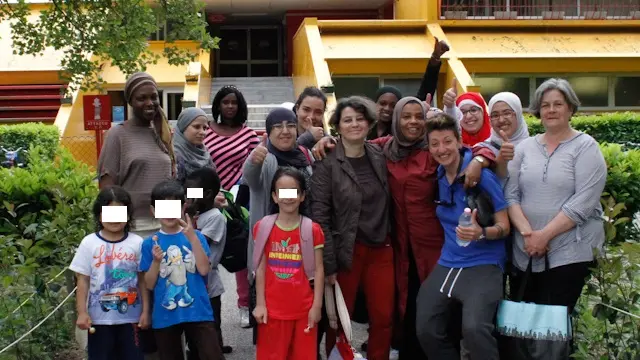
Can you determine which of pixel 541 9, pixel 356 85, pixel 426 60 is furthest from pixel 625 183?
pixel 541 9

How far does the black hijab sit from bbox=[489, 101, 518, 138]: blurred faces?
1302 millimetres

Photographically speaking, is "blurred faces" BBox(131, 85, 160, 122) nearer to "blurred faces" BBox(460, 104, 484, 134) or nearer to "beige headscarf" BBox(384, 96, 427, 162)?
"beige headscarf" BBox(384, 96, 427, 162)

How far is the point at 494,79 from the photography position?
21.6m

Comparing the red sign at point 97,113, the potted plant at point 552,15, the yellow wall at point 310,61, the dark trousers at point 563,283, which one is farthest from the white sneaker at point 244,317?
the potted plant at point 552,15

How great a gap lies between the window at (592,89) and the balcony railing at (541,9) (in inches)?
69.7

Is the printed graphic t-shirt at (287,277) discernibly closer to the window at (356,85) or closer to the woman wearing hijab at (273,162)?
the woman wearing hijab at (273,162)

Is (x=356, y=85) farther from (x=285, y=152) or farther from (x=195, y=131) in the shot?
(x=285, y=152)

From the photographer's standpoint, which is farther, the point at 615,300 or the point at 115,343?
the point at 115,343

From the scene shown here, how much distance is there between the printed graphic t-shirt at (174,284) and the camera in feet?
16.9

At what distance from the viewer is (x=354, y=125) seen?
17.8ft

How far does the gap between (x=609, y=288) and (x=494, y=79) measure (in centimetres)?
1718

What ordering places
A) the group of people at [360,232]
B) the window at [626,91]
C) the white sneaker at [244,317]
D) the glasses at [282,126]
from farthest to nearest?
1. the window at [626,91]
2. the white sneaker at [244,317]
3. the glasses at [282,126]
4. the group of people at [360,232]

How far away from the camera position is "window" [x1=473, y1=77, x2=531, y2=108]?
70.8 ft

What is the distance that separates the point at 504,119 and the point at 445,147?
0.56 meters
